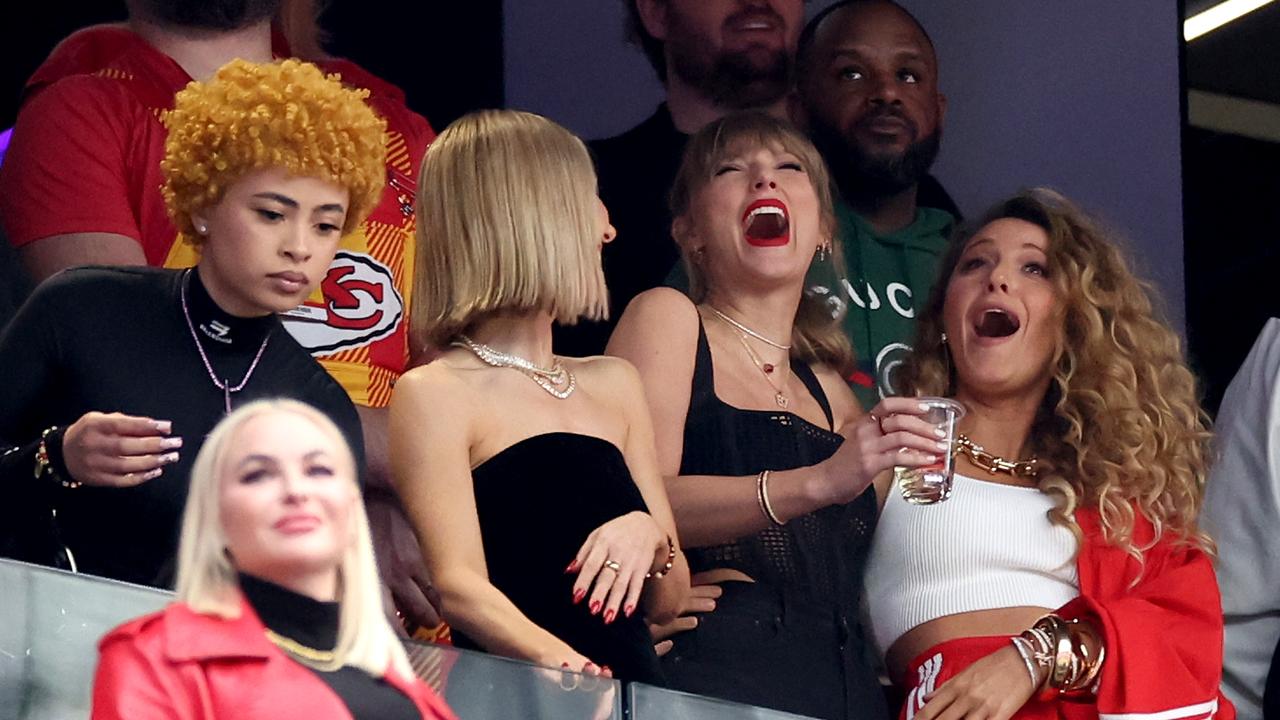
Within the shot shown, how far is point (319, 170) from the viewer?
112 inches

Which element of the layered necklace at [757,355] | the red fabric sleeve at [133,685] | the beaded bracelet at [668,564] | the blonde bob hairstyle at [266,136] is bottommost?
the beaded bracelet at [668,564]

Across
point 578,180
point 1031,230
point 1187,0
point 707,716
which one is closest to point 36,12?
point 578,180

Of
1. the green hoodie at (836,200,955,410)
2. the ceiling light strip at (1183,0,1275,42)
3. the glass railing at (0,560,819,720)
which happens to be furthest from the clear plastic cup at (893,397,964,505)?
the ceiling light strip at (1183,0,1275,42)

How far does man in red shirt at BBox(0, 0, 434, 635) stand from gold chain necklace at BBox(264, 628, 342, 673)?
105 centimetres

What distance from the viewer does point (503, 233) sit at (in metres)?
3.06

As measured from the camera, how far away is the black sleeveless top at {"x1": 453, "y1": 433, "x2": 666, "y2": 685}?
294 cm

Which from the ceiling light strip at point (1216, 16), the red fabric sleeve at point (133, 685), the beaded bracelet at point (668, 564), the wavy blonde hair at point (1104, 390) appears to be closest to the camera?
the red fabric sleeve at point (133, 685)

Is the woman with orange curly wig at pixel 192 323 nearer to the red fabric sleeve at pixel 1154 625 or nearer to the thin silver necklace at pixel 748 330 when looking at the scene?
the thin silver necklace at pixel 748 330

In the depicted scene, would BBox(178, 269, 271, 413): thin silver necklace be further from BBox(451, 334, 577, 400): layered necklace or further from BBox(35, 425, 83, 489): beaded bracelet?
BBox(451, 334, 577, 400): layered necklace

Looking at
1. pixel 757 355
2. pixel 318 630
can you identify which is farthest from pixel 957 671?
pixel 318 630

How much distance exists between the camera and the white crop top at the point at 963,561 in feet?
11.8

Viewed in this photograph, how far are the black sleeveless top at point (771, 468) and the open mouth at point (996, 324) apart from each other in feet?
1.42

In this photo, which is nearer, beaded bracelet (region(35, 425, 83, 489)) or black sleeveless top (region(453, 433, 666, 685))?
beaded bracelet (region(35, 425, 83, 489))

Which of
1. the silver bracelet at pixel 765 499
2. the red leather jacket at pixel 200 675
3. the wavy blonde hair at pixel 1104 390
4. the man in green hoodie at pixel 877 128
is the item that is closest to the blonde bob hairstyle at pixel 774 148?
the wavy blonde hair at pixel 1104 390
